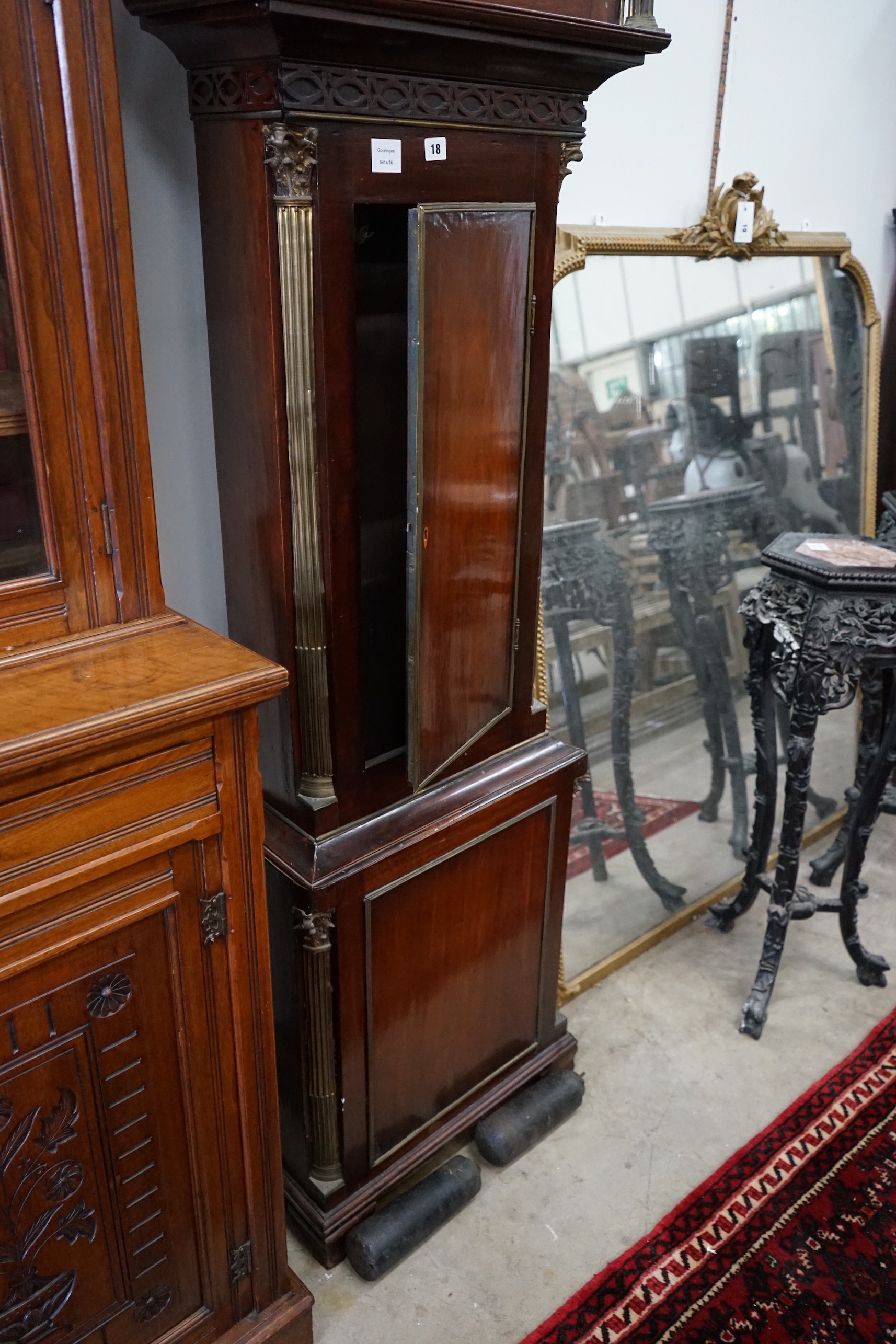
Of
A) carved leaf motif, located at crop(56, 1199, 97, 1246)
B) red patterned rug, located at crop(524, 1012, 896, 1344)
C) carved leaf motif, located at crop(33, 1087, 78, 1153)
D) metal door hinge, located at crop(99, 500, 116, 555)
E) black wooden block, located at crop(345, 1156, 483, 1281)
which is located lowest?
red patterned rug, located at crop(524, 1012, 896, 1344)

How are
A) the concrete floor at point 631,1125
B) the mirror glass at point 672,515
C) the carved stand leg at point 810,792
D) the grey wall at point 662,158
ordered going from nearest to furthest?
the grey wall at point 662,158 → the concrete floor at point 631,1125 → the mirror glass at point 672,515 → the carved stand leg at point 810,792

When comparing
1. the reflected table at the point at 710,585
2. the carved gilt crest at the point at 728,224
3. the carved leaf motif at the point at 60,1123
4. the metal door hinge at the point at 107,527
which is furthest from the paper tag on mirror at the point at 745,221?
the carved leaf motif at the point at 60,1123

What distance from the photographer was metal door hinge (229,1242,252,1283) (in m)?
1.51

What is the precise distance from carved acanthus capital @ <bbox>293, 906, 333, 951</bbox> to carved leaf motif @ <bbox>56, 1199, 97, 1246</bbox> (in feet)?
1.50

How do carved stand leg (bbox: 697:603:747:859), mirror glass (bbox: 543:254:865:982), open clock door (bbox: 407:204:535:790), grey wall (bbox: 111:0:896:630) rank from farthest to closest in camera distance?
1. carved stand leg (bbox: 697:603:747:859)
2. mirror glass (bbox: 543:254:865:982)
3. grey wall (bbox: 111:0:896:630)
4. open clock door (bbox: 407:204:535:790)

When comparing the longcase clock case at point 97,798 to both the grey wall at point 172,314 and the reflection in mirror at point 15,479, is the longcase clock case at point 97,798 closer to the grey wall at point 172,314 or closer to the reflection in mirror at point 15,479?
the reflection in mirror at point 15,479

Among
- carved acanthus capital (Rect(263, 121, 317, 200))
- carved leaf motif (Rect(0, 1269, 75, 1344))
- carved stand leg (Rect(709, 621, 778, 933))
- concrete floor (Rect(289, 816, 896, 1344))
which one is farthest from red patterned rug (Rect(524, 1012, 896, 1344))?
carved acanthus capital (Rect(263, 121, 317, 200))

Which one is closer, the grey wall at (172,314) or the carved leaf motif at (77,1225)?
the carved leaf motif at (77,1225)

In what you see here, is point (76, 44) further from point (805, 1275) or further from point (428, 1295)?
point (805, 1275)

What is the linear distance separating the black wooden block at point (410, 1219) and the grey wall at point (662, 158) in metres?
1.08

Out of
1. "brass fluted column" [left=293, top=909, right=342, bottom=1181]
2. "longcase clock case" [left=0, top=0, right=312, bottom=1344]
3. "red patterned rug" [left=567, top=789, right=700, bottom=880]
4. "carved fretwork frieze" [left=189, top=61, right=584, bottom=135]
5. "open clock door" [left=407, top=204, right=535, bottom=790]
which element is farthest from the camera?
"red patterned rug" [left=567, top=789, right=700, bottom=880]

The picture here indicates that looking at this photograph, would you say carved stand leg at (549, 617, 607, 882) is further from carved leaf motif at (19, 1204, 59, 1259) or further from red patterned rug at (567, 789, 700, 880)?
carved leaf motif at (19, 1204, 59, 1259)

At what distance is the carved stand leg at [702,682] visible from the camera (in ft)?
8.25

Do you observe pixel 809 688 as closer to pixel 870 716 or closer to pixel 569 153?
pixel 870 716
